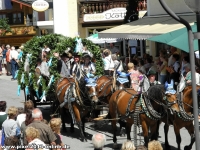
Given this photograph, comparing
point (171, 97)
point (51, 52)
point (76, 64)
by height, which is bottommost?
point (171, 97)

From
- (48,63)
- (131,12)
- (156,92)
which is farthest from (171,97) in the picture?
(131,12)

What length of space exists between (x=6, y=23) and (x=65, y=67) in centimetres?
2609

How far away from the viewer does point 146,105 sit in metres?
9.88

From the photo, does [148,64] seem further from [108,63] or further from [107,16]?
[107,16]

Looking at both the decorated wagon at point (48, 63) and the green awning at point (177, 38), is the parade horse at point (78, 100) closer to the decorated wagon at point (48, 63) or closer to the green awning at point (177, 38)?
the decorated wagon at point (48, 63)

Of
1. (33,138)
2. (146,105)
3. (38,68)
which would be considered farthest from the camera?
(38,68)

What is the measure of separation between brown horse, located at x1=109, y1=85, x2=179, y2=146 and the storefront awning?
568cm

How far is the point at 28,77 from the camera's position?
14.6 m

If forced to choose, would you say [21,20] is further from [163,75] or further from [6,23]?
[163,75]

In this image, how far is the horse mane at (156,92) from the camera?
962cm

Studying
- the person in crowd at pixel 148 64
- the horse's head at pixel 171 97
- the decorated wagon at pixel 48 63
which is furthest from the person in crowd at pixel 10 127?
the person in crowd at pixel 148 64

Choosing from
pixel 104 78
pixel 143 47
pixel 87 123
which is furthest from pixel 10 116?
pixel 143 47

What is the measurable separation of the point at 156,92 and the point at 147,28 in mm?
8504

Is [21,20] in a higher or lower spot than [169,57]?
higher
